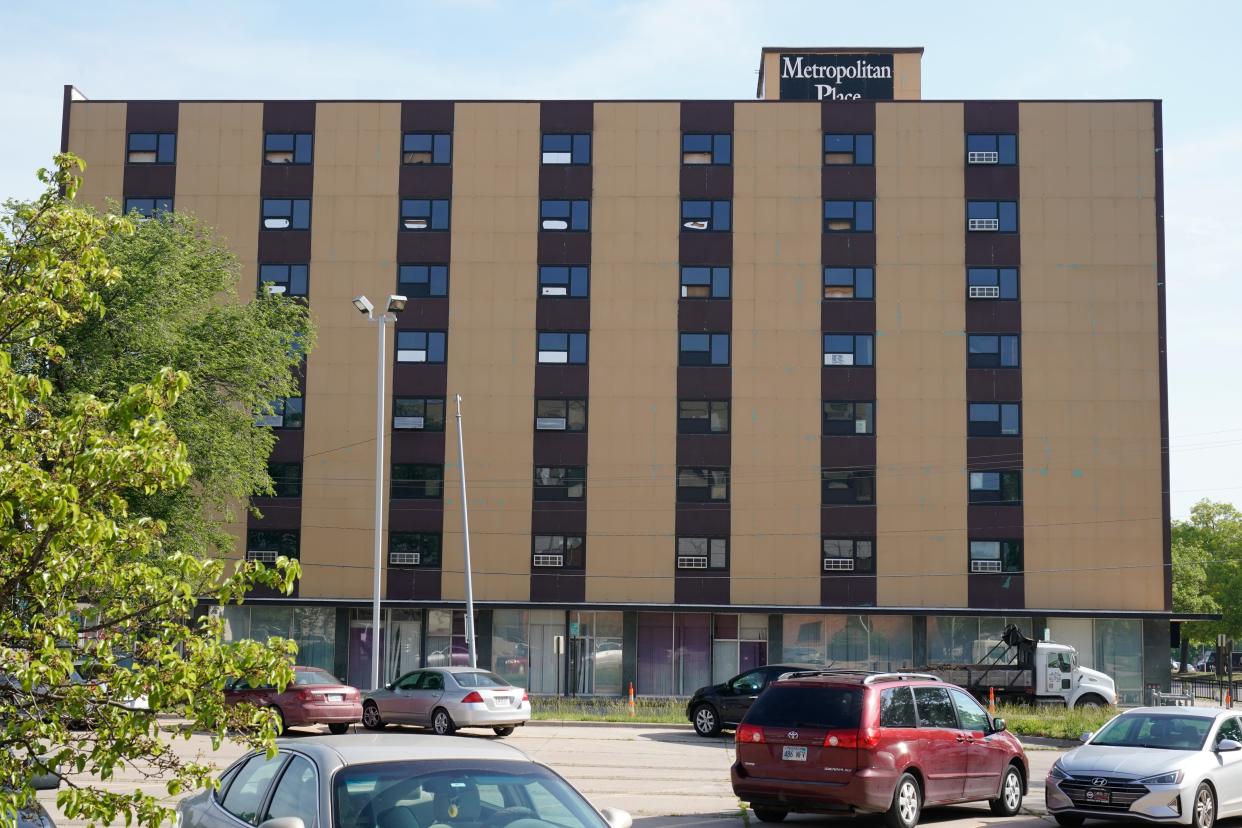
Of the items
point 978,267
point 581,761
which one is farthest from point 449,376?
point 581,761

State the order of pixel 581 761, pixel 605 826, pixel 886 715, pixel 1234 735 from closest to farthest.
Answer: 1. pixel 605 826
2. pixel 886 715
3. pixel 1234 735
4. pixel 581 761

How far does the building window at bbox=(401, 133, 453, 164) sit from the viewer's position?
180 feet

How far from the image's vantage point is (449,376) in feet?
177

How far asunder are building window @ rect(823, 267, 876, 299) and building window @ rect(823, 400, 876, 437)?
431 cm

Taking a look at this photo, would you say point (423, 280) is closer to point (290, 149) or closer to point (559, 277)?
point (559, 277)

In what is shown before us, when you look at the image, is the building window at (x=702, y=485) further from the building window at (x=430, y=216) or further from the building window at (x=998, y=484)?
the building window at (x=430, y=216)

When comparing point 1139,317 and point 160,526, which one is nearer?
point 160,526

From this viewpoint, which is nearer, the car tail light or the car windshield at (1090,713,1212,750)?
the car tail light

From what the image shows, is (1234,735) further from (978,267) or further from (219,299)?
(219,299)

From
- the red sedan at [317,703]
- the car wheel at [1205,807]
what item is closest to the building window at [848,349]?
the red sedan at [317,703]

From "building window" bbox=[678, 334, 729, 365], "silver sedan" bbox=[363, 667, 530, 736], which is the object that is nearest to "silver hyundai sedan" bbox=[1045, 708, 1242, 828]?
"silver sedan" bbox=[363, 667, 530, 736]

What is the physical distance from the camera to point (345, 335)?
54.1 m

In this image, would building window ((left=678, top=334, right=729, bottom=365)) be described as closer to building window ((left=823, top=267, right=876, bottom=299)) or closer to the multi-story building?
the multi-story building

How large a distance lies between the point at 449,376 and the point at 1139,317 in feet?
88.7
